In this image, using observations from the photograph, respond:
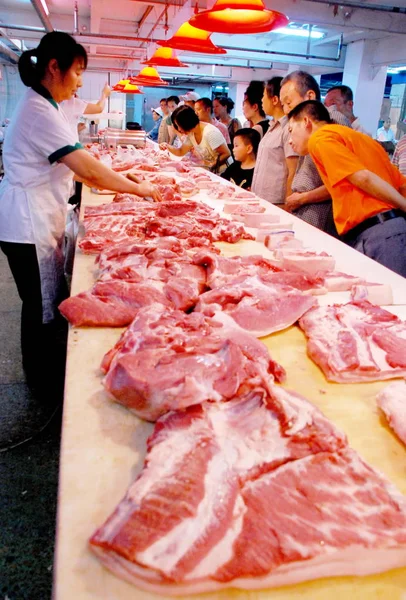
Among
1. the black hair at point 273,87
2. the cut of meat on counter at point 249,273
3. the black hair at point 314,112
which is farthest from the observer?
the black hair at point 273,87

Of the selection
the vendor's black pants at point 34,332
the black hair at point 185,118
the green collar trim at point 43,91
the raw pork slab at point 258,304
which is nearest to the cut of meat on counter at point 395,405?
the raw pork slab at point 258,304

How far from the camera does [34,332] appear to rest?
3010mm

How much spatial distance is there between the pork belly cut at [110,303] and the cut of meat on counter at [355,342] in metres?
0.59

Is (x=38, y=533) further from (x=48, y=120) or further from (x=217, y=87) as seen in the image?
(x=217, y=87)

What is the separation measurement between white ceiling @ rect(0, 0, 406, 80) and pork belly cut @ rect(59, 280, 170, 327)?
7041 mm

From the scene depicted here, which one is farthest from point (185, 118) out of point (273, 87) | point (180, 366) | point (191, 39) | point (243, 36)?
point (243, 36)

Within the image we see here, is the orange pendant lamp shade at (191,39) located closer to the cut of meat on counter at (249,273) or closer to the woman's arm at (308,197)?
the woman's arm at (308,197)

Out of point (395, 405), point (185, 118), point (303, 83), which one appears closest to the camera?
point (395, 405)

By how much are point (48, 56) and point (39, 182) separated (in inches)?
25.6

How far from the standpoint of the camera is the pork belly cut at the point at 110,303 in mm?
1837

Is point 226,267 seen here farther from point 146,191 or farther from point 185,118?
point 185,118

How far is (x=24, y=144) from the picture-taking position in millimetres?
2625

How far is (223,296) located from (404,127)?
1049 centimetres

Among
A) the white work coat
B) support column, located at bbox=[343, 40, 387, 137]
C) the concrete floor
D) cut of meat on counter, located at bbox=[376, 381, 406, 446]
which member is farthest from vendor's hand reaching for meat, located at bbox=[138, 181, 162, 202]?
support column, located at bbox=[343, 40, 387, 137]
